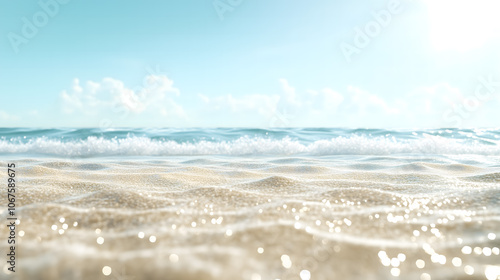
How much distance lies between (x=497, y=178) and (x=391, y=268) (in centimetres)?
202

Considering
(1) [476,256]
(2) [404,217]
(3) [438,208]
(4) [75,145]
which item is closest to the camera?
(1) [476,256]

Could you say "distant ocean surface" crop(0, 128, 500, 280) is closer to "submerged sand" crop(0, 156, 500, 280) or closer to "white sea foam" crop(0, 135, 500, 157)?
"submerged sand" crop(0, 156, 500, 280)

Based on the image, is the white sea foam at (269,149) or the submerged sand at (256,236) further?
the white sea foam at (269,149)

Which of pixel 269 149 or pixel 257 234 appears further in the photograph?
pixel 269 149

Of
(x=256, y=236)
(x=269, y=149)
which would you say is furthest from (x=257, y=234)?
(x=269, y=149)

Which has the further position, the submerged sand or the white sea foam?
the white sea foam

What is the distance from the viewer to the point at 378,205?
1406mm

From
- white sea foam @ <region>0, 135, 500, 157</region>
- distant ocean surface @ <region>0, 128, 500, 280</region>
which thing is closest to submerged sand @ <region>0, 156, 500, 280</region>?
distant ocean surface @ <region>0, 128, 500, 280</region>

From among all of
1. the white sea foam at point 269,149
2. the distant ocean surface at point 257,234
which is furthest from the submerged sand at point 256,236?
the white sea foam at point 269,149

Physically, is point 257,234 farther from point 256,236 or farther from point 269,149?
point 269,149

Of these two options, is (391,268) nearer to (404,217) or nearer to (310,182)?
(404,217)

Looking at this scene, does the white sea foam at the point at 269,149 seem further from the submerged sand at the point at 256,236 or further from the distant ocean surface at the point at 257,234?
the submerged sand at the point at 256,236

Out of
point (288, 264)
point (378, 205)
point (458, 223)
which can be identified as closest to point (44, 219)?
point (288, 264)

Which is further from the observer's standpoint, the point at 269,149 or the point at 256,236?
the point at 269,149
